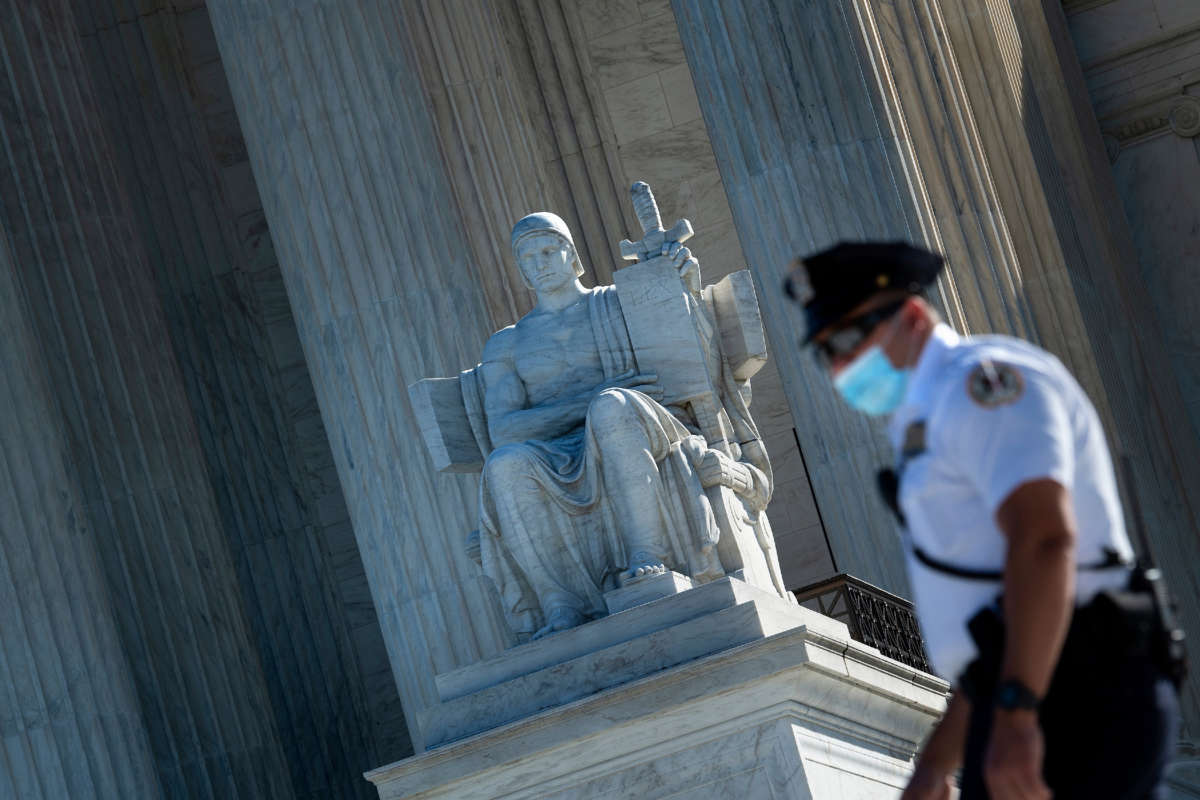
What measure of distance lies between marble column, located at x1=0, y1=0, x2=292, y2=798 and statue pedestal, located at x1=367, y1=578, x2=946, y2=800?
6.60 meters

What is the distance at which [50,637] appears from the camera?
1286 centimetres

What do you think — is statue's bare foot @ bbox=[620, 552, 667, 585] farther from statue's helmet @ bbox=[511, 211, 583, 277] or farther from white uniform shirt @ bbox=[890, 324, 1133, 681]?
white uniform shirt @ bbox=[890, 324, 1133, 681]

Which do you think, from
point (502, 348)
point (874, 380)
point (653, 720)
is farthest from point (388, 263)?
point (874, 380)

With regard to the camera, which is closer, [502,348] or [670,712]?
[670,712]

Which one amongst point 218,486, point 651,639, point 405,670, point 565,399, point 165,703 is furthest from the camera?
point 218,486

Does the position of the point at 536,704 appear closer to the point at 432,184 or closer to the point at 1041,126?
the point at 432,184

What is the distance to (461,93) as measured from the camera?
14875mm

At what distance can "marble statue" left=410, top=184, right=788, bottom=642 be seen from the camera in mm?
8562

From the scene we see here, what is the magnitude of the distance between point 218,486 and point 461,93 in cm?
476

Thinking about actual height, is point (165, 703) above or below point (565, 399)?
below

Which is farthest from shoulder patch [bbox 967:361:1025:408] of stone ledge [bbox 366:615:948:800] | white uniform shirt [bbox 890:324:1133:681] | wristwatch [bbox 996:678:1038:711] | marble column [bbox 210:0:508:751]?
marble column [bbox 210:0:508:751]

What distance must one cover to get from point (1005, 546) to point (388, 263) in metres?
10.6

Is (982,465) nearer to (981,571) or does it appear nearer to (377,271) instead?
(981,571)

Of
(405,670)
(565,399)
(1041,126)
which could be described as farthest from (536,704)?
(1041,126)
